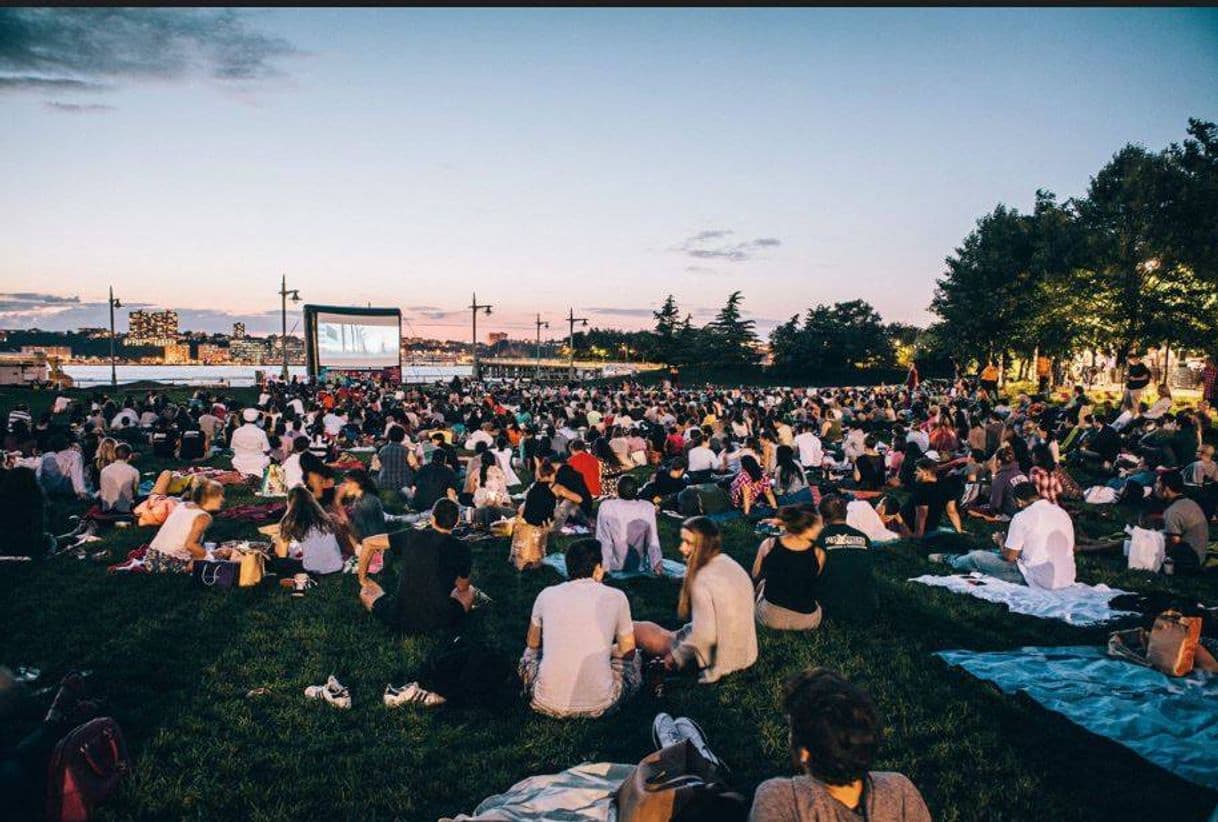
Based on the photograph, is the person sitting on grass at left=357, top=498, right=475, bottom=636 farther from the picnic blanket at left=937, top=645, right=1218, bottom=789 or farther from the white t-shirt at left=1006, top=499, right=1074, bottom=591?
the white t-shirt at left=1006, top=499, right=1074, bottom=591

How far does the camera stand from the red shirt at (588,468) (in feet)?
35.2

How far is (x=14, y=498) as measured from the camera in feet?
25.0

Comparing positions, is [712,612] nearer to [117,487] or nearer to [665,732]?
[665,732]

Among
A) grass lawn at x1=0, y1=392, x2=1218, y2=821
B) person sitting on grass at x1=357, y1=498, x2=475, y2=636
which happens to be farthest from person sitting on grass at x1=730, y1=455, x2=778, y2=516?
person sitting on grass at x1=357, y1=498, x2=475, y2=636

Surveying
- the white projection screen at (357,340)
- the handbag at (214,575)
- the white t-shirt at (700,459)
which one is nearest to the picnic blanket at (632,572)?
the handbag at (214,575)

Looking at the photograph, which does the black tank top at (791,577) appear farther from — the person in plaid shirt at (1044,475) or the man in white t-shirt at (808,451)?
the man in white t-shirt at (808,451)

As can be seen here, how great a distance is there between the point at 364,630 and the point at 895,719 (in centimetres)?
441

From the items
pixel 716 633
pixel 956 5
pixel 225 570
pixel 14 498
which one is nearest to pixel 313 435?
pixel 14 498

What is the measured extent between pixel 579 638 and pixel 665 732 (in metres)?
0.89

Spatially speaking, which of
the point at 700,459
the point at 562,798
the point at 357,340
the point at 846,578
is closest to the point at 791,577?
the point at 846,578

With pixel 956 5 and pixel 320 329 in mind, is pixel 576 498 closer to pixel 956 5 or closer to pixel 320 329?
pixel 956 5

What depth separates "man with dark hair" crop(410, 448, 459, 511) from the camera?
34.3 ft

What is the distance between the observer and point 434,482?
10570mm

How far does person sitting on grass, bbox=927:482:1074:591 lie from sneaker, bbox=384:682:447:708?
618 centimetres
